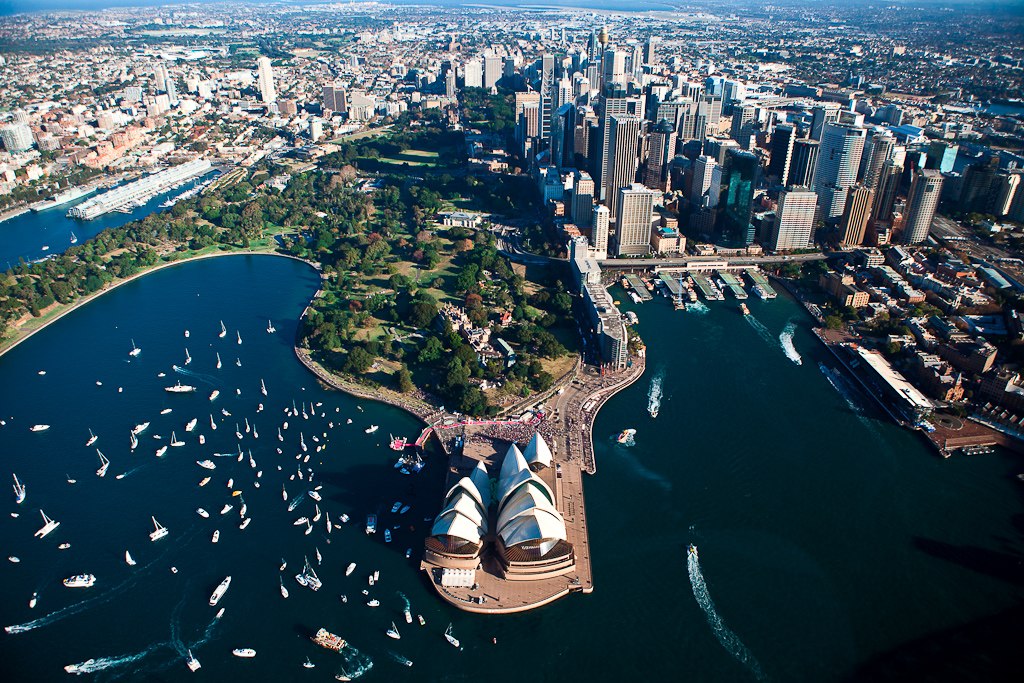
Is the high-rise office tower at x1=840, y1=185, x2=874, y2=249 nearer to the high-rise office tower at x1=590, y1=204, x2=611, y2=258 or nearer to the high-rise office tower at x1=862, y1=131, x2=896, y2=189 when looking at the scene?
the high-rise office tower at x1=862, y1=131, x2=896, y2=189

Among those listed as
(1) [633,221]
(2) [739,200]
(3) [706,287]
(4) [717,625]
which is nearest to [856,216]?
(2) [739,200]

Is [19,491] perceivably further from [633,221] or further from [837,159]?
[837,159]

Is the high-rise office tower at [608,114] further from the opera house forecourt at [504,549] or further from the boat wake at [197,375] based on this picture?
the opera house forecourt at [504,549]

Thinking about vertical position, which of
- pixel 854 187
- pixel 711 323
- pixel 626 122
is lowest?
pixel 711 323

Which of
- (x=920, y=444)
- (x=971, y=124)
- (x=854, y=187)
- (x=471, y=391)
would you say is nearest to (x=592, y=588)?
(x=471, y=391)

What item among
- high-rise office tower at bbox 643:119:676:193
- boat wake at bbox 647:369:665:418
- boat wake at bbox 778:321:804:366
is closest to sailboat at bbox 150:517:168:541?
boat wake at bbox 647:369:665:418

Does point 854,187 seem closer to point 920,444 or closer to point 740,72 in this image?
point 920,444

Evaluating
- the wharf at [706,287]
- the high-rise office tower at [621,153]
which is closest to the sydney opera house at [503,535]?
the wharf at [706,287]
